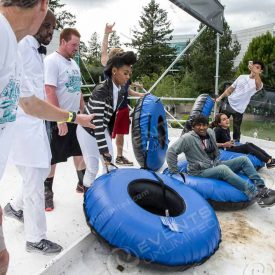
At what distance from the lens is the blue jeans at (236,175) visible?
3477 millimetres

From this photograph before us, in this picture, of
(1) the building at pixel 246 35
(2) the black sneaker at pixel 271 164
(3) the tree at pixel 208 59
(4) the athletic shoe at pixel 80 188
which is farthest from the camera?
(1) the building at pixel 246 35

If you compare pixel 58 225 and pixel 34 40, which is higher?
pixel 34 40

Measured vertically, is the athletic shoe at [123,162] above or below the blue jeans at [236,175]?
below

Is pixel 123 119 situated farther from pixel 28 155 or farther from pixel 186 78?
pixel 186 78

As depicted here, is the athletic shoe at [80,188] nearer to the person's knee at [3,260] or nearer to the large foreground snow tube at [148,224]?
the large foreground snow tube at [148,224]

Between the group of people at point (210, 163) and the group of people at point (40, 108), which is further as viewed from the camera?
the group of people at point (210, 163)

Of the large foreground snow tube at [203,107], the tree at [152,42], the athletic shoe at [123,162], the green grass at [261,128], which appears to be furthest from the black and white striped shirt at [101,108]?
the tree at [152,42]

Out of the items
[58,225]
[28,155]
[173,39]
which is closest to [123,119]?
[58,225]

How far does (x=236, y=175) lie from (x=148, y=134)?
107 centimetres

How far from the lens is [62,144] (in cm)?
321

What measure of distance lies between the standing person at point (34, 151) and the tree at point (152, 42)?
31.6m

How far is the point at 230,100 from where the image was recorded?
5.71m

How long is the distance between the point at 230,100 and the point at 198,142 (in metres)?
2.33

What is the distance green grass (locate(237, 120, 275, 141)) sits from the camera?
22.6 feet
